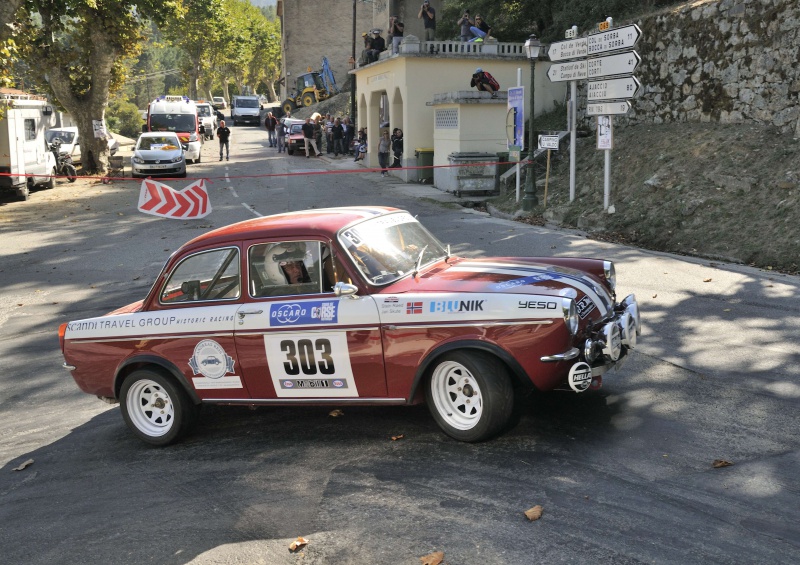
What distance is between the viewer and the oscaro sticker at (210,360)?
6250 millimetres

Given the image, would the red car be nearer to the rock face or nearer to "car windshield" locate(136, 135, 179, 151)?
the rock face

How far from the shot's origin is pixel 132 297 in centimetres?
1220

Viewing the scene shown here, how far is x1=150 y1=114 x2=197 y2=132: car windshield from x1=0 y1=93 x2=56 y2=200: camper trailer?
388 inches

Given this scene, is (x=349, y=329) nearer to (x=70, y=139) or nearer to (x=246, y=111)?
(x=70, y=139)

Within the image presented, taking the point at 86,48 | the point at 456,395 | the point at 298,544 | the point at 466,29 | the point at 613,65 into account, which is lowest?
the point at 298,544

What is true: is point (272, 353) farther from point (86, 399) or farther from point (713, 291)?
point (713, 291)

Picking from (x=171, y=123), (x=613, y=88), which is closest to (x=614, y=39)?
(x=613, y=88)

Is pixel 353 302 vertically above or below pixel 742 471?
above

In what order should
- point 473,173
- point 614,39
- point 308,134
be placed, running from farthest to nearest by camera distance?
point 308,134, point 473,173, point 614,39

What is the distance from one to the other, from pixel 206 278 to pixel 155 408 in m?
1.19

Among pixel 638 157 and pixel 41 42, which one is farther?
pixel 41 42

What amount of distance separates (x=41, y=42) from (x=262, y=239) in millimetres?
26582

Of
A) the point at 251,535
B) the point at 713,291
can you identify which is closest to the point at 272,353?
the point at 251,535

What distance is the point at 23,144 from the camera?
25078mm
